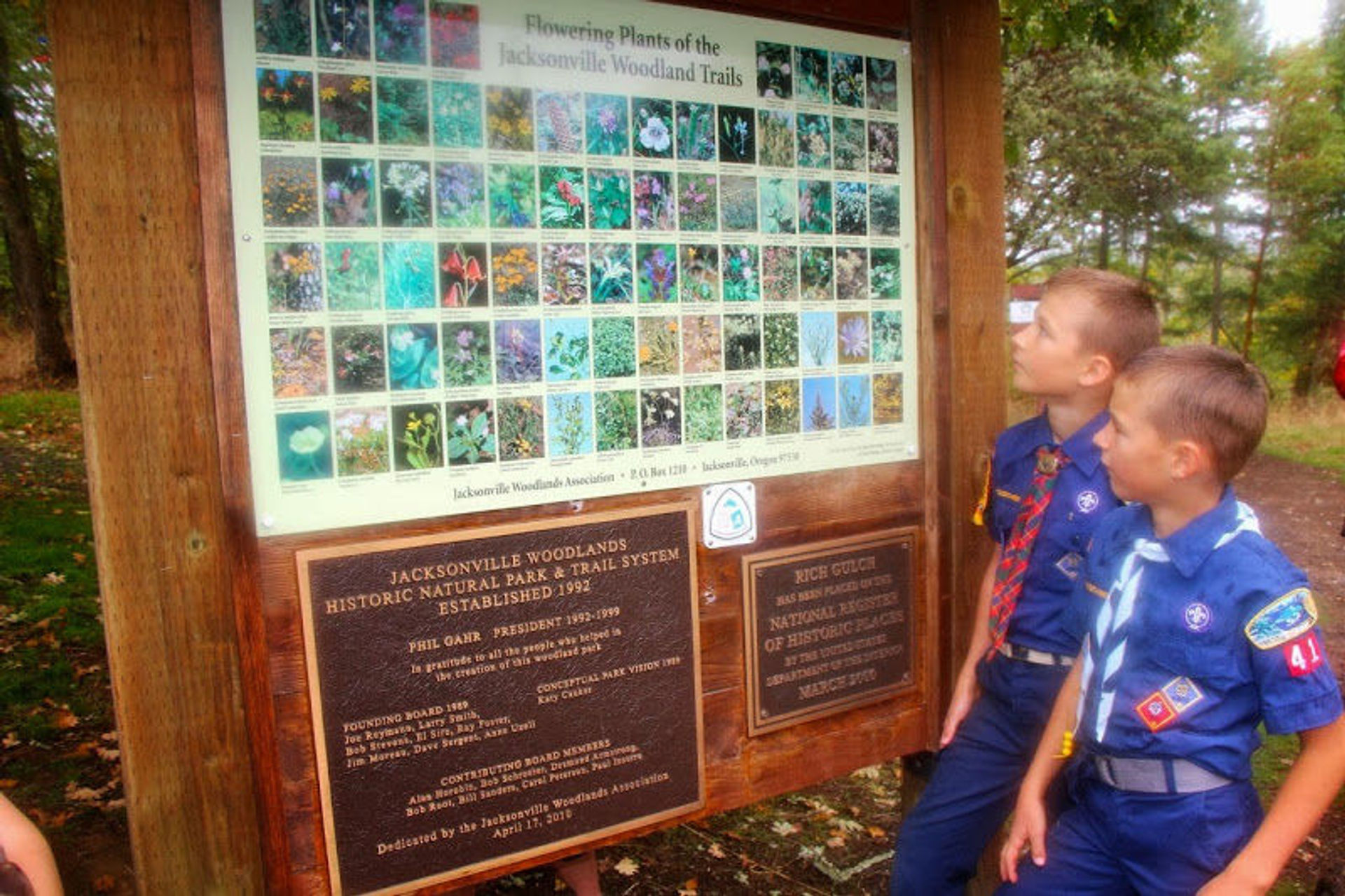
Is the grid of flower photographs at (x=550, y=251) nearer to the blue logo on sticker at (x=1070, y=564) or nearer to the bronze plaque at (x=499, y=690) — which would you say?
the bronze plaque at (x=499, y=690)

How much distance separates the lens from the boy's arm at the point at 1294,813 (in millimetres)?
1832

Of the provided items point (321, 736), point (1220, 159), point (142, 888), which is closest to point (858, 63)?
point (321, 736)

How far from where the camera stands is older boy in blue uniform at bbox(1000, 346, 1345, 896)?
1.86 meters

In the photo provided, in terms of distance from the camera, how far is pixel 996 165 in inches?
115

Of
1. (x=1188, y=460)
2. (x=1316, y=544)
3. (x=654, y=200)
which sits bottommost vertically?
(x=1316, y=544)

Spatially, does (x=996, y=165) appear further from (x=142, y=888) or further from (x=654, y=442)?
(x=142, y=888)

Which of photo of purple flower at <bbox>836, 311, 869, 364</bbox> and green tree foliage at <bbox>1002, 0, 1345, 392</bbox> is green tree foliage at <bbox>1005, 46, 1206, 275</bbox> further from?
photo of purple flower at <bbox>836, 311, 869, 364</bbox>

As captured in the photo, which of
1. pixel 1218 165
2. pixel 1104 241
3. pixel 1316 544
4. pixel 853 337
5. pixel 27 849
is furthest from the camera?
pixel 1104 241

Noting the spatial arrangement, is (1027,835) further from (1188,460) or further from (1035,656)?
(1188,460)

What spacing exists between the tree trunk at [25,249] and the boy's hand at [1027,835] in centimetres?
1367

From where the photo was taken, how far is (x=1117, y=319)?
8.41ft

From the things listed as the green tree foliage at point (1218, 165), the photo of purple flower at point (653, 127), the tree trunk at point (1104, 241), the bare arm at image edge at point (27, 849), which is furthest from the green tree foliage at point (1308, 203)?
the bare arm at image edge at point (27, 849)

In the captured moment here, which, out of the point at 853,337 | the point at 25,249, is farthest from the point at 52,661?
the point at 25,249

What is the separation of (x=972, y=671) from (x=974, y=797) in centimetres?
35
